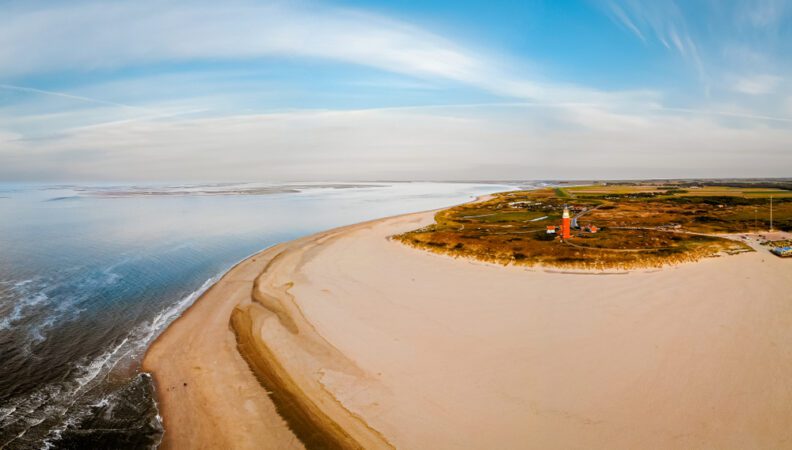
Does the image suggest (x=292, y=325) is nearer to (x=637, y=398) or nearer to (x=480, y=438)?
(x=480, y=438)

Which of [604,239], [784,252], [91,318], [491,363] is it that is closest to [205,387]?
[491,363]

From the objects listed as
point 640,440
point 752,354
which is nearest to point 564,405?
point 640,440

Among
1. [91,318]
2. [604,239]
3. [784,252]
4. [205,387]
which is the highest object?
[604,239]

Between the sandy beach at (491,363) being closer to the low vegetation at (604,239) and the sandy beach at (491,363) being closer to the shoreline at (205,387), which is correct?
the shoreline at (205,387)

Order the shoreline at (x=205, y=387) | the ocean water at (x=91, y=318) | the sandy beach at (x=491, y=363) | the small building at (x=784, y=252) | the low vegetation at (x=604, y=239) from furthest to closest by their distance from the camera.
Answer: the low vegetation at (x=604, y=239)
the small building at (x=784, y=252)
the ocean water at (x=91, y=318)
the shoreline at (x=205, y=387)
the sandy beach at (x=491, y=363)

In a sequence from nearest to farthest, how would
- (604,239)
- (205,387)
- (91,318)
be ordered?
(205,387) → (91,318) → (604,239)

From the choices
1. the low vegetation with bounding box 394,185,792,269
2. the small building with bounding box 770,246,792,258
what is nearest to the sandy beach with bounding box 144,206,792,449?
the low vegetation with bounding box 394,185,792,269

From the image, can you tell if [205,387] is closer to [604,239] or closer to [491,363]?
[491,363]

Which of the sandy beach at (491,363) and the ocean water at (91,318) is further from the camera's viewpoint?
the ocean water at (91,318)

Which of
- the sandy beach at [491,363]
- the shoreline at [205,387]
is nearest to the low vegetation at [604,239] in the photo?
the sandy beach at [491,363]
